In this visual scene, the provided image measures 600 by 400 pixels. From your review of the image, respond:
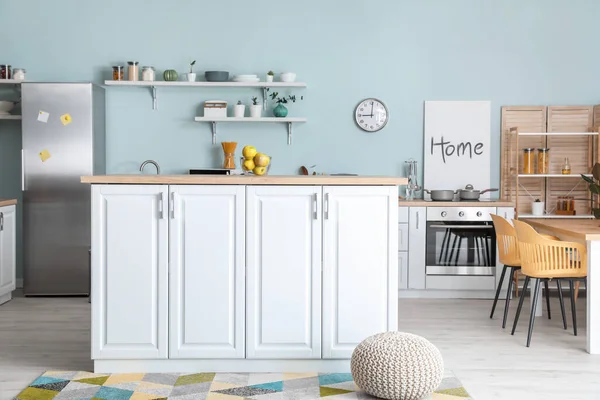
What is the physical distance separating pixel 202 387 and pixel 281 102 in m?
3.49

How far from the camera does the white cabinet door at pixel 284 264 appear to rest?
3668 mm

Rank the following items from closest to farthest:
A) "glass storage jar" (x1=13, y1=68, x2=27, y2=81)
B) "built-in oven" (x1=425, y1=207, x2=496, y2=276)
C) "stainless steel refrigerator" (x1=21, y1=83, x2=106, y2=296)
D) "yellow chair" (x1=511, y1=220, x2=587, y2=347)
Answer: "yellow chair" (x1=511, y1=220, x2=587, y2=347)
"stainless steel refrigerator" (x1=21, y1=83, x2=106, y2=296)
"built-in oven" (x1=425, y1=207, x2=496, y2=276)
"glass storage jar" (x1=13, y1=68, x2=27, y2=81)

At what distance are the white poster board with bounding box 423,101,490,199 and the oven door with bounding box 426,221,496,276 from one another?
54cm

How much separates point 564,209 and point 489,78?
1391 millimetres

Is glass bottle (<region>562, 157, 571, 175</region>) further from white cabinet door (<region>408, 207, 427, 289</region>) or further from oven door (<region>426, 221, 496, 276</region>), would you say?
white cabinet door (<region>408, 207, 427, 289</region>)

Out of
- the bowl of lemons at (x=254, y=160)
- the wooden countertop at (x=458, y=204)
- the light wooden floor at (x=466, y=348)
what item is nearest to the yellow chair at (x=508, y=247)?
the light wooden floor at (x=466, y=348)

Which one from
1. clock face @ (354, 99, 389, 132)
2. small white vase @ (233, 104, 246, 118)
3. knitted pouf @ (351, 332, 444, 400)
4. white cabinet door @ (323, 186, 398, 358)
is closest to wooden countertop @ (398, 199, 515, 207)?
clock face @ (354, 99, 389, 132)

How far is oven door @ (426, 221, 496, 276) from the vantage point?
610 centimetres

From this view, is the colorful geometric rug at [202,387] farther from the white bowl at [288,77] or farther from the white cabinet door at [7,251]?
the white bowl at [288,77]

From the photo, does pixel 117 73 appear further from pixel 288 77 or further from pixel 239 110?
pixel 288 77

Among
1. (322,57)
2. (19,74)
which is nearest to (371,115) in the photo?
(322,57)

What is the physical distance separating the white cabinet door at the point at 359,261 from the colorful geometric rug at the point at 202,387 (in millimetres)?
258

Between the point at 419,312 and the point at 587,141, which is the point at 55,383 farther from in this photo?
the point at 587,141

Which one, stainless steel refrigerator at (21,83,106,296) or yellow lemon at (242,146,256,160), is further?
stainless steel refrigerator at (21,83,106,296)
